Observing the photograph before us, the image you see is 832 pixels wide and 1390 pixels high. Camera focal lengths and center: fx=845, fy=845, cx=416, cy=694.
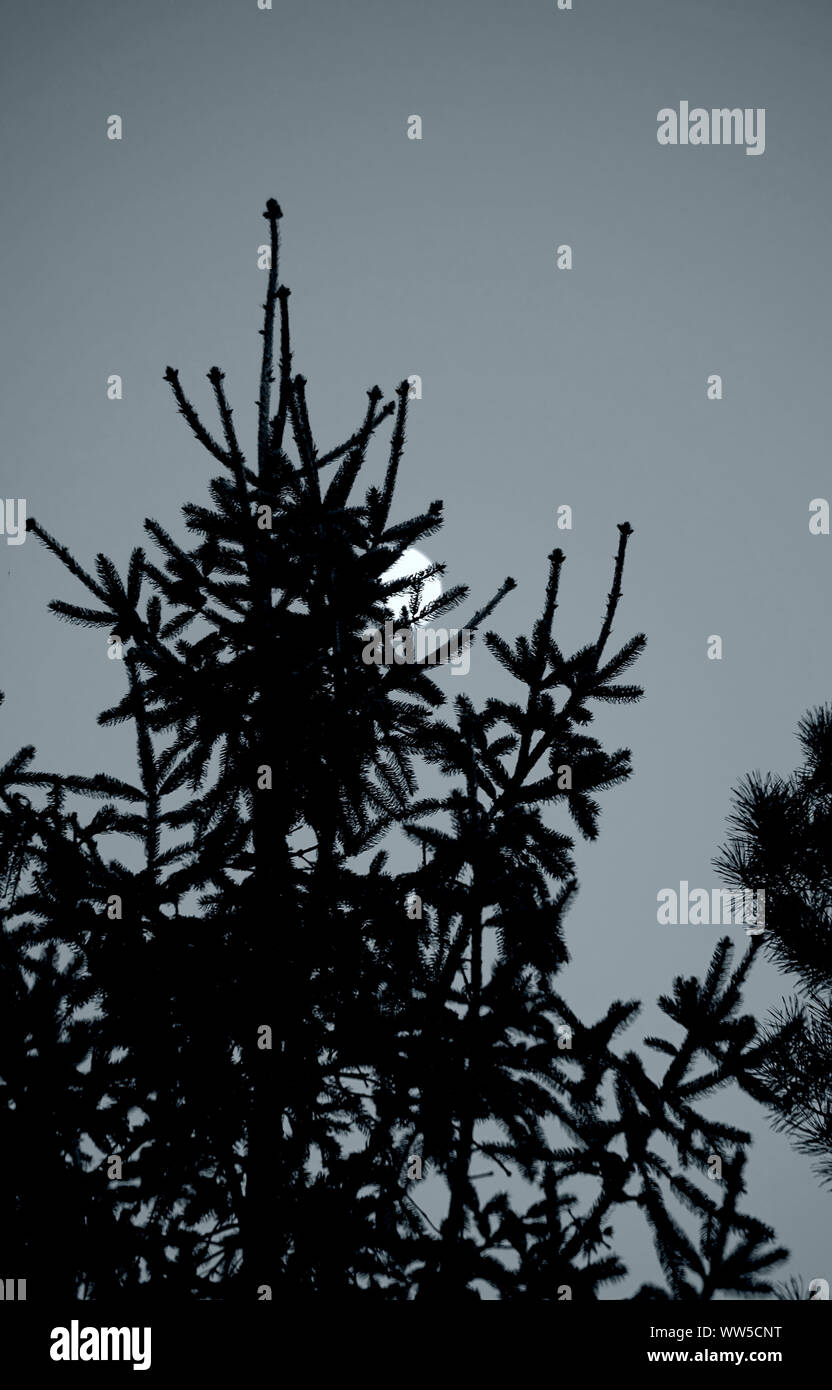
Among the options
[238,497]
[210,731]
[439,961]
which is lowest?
[439,961]

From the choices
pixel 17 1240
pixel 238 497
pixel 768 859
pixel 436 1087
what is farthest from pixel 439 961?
pixel 238 497

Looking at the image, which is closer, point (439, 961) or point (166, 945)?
point (166, 945)

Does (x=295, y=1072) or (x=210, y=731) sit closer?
(x=295, y=1072)

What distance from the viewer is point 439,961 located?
159 inches

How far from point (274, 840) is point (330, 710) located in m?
0.77

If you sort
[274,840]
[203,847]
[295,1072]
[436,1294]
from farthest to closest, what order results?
1. [274,840]
2. [203,847]
3. [295,1072]
4. [436,1294]
